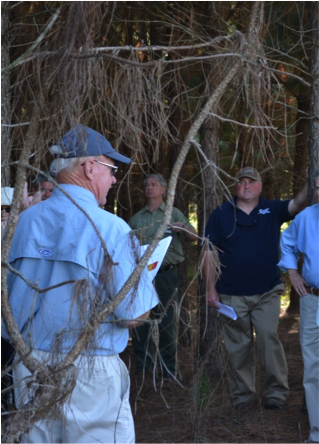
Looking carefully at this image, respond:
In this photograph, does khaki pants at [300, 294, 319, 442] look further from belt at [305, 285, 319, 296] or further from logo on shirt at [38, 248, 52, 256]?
logo on shirt at [38, 248, 52, 256]

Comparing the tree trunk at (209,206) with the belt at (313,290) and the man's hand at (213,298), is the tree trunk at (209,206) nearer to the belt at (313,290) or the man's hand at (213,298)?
the man's hand at (213,298)

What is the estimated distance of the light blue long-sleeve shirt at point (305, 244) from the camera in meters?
4.71

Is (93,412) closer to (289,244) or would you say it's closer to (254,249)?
(289,244)

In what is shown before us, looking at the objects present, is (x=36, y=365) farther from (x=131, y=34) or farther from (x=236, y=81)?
(x=131, y=34)

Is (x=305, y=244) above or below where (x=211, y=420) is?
above

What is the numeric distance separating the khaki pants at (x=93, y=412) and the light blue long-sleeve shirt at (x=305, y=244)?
2338 mm

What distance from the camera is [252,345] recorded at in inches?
231

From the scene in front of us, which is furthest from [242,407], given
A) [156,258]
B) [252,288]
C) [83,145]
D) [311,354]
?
[83,145]

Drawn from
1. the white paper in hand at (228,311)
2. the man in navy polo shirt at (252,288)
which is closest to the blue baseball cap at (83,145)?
the white paper in hand at (228,311)

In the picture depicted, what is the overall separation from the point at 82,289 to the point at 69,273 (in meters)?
0.26

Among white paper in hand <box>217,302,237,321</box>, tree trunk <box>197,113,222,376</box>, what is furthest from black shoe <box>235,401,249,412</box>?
tree trunk <box>197,113,222,376</box>

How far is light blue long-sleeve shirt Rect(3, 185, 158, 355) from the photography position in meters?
2.39

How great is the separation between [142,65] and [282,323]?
25.9 feet

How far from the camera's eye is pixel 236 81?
3205 mm
